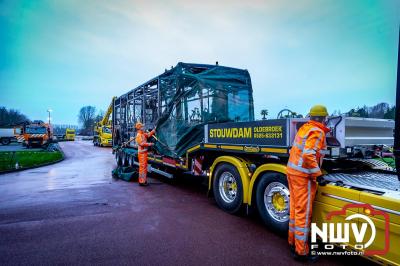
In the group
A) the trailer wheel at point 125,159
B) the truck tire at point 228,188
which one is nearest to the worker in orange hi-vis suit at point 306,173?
the truck tire at point 228,188

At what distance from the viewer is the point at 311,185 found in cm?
329

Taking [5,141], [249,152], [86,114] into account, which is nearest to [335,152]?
[249,152]

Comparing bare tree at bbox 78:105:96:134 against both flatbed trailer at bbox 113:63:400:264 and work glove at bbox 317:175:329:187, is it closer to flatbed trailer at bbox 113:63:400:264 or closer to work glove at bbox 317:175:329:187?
flatbed trailer at bbox 113:63:400:264

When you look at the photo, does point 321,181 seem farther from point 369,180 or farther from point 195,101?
point 195,101

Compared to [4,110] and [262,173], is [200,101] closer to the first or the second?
[262,173]

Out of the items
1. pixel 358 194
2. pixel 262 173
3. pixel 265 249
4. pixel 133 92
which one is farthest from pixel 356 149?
pixel 133 92

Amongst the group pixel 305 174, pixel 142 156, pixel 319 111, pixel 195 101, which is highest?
pixel 195 101

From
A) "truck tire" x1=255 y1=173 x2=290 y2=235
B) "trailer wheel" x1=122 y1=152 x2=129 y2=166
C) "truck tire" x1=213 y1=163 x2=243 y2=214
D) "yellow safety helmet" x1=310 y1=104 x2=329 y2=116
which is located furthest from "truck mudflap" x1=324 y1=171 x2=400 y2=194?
"trailer wheel" x1=122 y1=152 x2=129 y2=166

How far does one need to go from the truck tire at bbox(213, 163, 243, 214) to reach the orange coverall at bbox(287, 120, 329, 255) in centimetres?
152

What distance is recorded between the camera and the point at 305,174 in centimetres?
324

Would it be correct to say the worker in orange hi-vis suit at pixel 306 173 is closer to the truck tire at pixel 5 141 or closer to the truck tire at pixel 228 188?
the truck tire at pixel 228 188

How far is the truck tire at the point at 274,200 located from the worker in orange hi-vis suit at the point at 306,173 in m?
0.59

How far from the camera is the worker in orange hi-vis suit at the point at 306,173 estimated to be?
3219mm

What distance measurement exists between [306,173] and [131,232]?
111 inches
